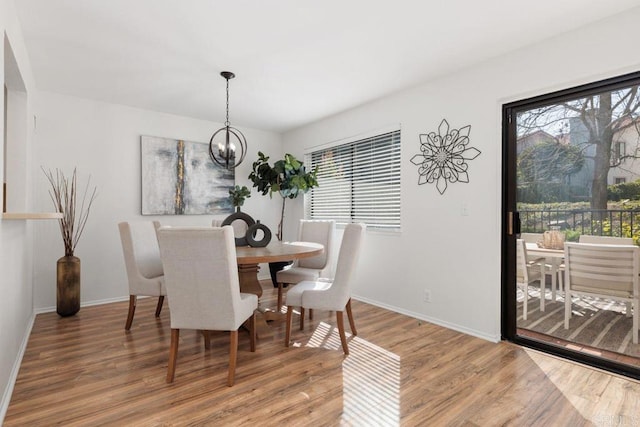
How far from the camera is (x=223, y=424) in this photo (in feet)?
5.79

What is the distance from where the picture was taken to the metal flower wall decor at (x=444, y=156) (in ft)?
10.3

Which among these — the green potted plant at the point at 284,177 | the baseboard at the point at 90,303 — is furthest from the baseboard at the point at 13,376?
the green potted plant at the point at 284,177

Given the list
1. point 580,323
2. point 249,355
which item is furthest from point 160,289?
point 580,323

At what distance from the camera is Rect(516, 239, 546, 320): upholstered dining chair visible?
281cm

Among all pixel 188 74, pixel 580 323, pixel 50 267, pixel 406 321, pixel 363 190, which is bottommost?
pixel 406 321

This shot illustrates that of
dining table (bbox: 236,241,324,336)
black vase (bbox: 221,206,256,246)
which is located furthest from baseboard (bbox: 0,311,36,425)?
black vase (bbox: 221,206,256,246)

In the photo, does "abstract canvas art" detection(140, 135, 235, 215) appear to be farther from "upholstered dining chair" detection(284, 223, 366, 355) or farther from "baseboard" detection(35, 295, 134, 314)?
"upholstered dining chair" detection(284, 223, 366, 355)

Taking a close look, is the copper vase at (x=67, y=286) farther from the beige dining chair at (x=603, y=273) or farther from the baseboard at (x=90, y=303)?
the beige dining chair at (x=603, y=273)

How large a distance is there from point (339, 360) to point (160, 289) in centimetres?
171

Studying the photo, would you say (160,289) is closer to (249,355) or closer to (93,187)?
(249,355)

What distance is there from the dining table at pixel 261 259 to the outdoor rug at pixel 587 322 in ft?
6.01

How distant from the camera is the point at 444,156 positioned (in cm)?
331

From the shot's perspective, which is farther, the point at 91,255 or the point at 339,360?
the point at 91,255

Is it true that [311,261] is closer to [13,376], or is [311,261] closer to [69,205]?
[13,376]
